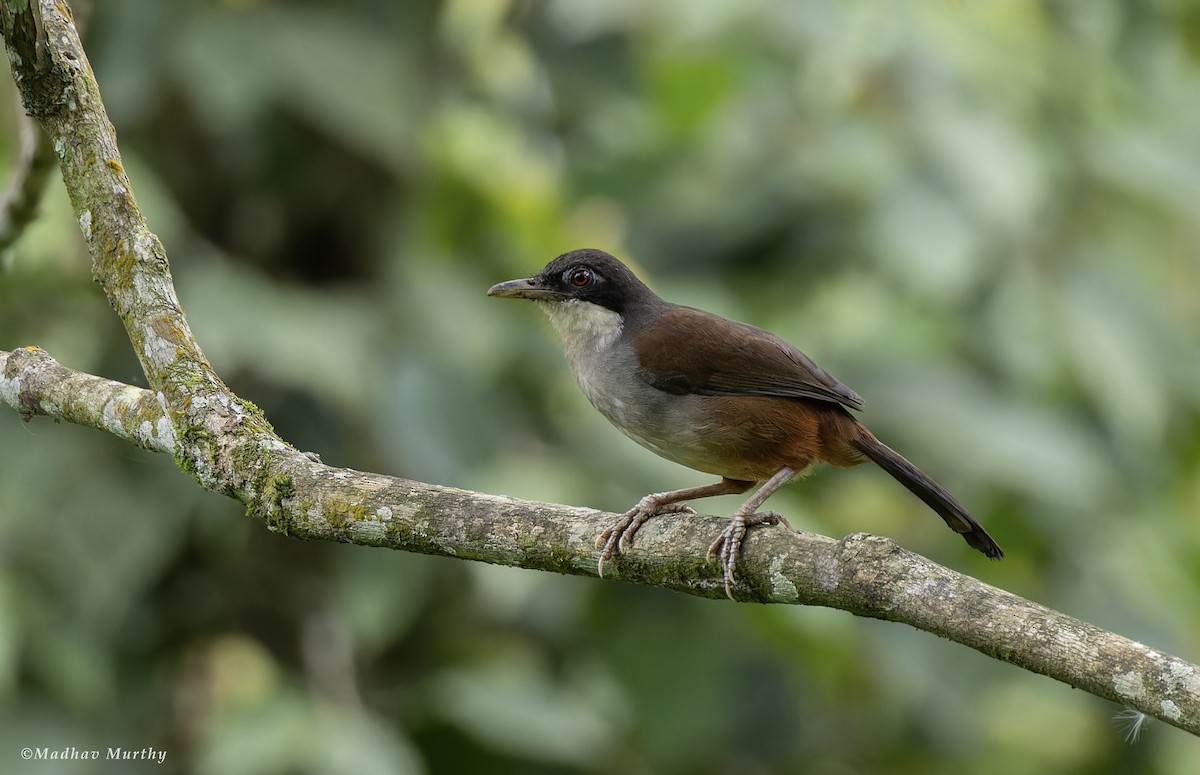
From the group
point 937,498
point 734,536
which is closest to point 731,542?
point 734,536

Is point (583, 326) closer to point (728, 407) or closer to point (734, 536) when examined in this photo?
point (728, 407)

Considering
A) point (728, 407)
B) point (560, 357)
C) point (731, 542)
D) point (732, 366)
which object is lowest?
point (731, 542)

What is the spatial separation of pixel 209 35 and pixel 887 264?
122 inches

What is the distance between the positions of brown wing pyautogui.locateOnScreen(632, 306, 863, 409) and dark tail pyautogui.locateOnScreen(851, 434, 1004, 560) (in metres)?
0.16

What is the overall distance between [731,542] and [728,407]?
3.05ft

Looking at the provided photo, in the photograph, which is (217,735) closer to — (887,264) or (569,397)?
(569,397)

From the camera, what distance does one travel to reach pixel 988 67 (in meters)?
6.07

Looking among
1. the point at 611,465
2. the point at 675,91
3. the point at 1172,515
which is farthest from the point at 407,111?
the point at 1172,515

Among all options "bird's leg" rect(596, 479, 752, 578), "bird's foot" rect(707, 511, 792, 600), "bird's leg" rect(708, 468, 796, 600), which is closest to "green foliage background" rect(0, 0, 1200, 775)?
"bird's leg" rect(596, 479, 752, 578)

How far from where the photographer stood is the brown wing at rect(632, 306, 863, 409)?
367 cm

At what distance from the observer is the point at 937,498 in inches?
134

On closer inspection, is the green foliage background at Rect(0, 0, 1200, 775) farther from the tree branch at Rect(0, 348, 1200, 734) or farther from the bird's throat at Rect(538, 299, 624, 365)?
the tree branch at Rect(0, 348, 1200, 734)

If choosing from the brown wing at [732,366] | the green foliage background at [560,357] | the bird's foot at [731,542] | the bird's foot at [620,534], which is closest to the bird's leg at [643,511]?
the bird's foot at [620,534]

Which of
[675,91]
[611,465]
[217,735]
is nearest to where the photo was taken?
[217,735]
